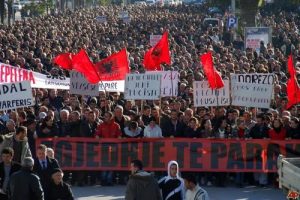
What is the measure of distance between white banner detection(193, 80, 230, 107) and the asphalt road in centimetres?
243

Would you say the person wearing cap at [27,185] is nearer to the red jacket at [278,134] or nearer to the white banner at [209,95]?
the red jacket at [278,134]

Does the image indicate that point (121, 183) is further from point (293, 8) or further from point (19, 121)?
point (293, 8)

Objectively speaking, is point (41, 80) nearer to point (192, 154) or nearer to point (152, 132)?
point (152, 132)

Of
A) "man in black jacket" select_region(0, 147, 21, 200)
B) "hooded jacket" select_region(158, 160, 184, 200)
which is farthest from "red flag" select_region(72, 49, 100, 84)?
"hooded jacket" select_region(158, 160, 184, 200)

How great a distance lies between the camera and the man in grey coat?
47.3 ft

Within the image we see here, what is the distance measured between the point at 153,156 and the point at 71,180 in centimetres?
144

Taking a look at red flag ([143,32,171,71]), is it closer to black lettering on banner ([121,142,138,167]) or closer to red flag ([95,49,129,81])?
red flag ([95,49,129,81])

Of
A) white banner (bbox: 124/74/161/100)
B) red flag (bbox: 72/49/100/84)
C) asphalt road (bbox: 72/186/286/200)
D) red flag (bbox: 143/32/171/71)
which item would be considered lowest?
asphalt road (bbox: 72/186/286/200)

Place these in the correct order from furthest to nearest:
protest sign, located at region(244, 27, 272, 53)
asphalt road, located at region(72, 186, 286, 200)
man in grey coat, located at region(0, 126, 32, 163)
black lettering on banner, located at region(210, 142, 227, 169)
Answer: protest sign, located at region(244, 27, 272, 53), black lettering on banner, located at region(210, 142, 227, 169), asphalt road, located at region(72, 186, 286, 200), man in grey coat, located at region(0, 126, 32, 163)

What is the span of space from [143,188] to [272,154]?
5664mm

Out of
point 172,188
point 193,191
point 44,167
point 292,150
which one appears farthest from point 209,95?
point 193,191

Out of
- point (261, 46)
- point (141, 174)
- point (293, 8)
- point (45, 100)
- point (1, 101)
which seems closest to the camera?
point (141, 174)

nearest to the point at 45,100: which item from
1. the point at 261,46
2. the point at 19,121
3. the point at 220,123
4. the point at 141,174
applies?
the point at 19,121

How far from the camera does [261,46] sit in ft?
119
